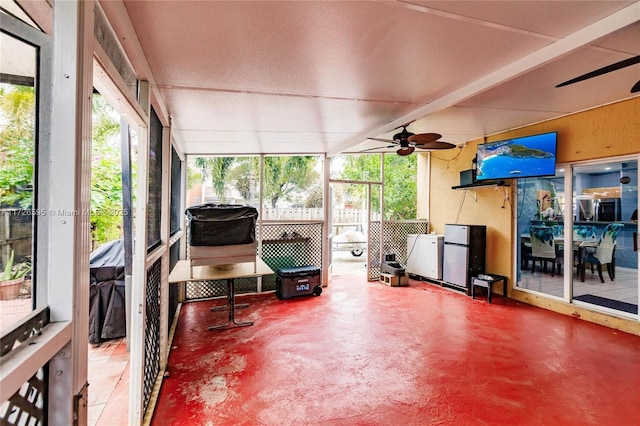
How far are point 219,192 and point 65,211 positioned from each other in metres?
4.54

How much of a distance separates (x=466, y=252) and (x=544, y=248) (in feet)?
3.64

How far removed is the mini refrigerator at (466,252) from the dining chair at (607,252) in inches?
56.6

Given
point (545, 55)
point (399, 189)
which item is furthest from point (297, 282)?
Result: point (545, 55)

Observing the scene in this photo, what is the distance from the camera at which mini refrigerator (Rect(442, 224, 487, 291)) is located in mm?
5145

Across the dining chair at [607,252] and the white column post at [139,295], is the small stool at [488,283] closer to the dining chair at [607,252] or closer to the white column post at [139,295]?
the dining chair at [607,252]

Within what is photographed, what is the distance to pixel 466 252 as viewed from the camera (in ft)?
16.9

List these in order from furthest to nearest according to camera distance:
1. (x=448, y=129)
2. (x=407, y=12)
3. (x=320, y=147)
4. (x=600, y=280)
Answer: (x=320, y=147) < (x=448, y=129) < (x=600, y=280) < (x=407, y=12)

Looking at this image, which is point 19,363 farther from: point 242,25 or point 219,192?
point 219,192

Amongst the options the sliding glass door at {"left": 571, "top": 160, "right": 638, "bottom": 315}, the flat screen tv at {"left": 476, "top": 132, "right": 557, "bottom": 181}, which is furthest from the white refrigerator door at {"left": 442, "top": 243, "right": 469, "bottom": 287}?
the sliding glass door at {"left": 571, "top": 160, "right": 638, "bottom": 315}

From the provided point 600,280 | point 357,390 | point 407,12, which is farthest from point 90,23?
point 600,280

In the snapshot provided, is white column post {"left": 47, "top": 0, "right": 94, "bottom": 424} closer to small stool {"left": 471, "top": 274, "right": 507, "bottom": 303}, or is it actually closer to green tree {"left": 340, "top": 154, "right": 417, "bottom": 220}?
small stool {"left": 471, "top": 274, "right": 507, "bottom": 303}

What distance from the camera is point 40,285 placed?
0.89 m

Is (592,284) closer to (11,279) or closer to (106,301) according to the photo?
(11,279)

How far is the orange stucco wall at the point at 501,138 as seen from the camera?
3596 mm
